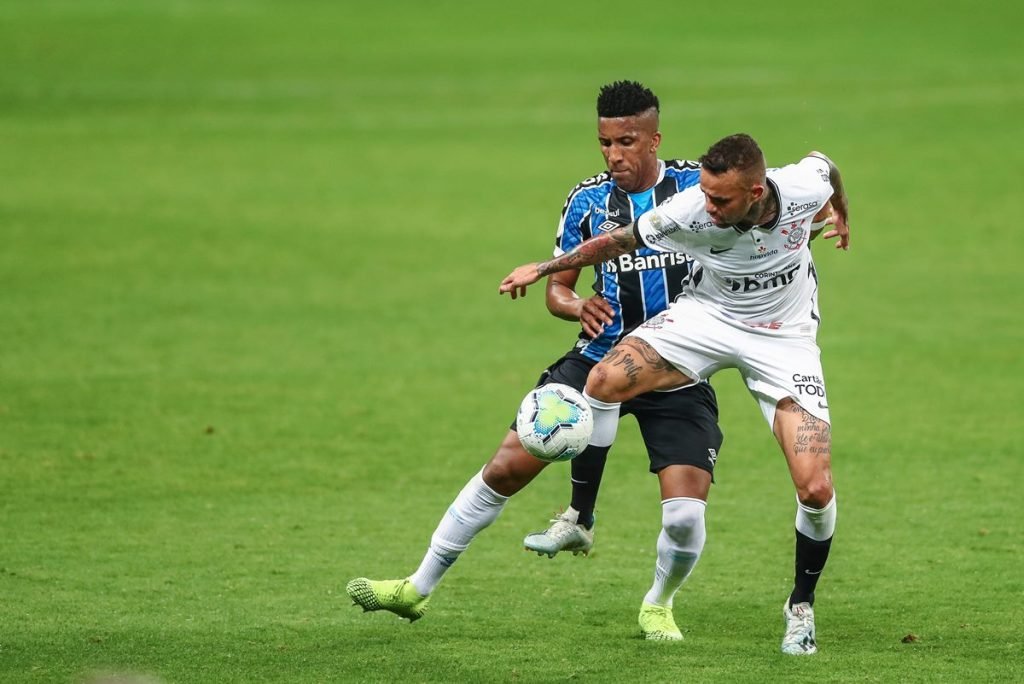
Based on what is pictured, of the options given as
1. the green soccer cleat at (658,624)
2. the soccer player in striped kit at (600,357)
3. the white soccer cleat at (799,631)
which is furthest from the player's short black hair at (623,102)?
the white soccer cleat at (799,631)

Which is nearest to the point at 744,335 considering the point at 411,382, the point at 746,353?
the point at 746,353

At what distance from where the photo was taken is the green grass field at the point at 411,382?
7.90 meters

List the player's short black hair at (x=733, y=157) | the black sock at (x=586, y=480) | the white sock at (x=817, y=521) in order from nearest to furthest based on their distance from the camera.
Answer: the player's short black hair at (x=733, y=157) < the white sock at (x=817, y=521) < the black sock at (x=586, y=480)

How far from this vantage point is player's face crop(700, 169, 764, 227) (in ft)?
23.5

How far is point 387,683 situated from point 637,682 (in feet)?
3.66

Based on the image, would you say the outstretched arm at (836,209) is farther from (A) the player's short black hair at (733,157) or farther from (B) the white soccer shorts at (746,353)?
(A) the player's short black hair at (733,157)

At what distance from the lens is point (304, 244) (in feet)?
67.9

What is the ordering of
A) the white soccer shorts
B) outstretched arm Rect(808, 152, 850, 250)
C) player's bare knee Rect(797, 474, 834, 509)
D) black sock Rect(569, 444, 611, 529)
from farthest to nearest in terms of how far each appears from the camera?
black sock Rect(569, 444, 611, 529), outstretched arm Rect(808, 152, 850, 250), the white soccer shorts, player's bare knee Rect(797, 474, 834, 509)

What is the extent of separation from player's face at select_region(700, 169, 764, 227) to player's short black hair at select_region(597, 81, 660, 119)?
780 millimetres

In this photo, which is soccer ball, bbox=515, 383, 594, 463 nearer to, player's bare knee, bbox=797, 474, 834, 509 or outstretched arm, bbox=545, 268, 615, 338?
outstretched arm, bbox=545, 268, 615, 338

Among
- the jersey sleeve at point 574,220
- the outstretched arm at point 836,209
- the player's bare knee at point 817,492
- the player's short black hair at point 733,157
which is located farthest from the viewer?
the jersey sleeve at point 574,220

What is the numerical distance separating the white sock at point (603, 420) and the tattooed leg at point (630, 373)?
0.06 meters

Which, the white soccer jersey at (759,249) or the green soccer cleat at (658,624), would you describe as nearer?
the white soccer jersey at (759,249)

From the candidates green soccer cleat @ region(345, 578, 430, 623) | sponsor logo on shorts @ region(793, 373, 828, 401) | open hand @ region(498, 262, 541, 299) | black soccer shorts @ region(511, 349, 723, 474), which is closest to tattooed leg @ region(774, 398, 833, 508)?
sponsor logo on shorts @ region(793, 373, 828, 401)
